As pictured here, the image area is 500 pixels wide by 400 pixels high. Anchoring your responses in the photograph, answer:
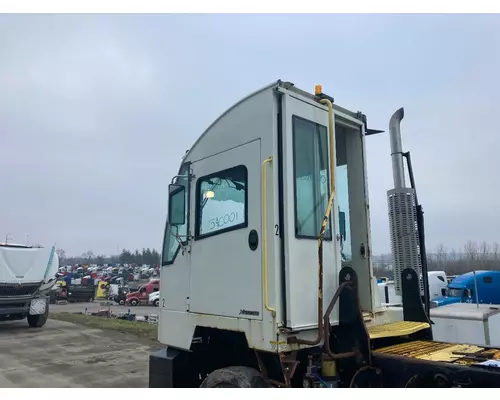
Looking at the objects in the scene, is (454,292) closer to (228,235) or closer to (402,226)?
(402,226)

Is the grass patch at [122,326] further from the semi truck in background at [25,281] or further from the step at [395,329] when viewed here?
the step at [395,329]

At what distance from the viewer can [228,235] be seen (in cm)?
388

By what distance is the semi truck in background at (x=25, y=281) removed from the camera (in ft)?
42.2

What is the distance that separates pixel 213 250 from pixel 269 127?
1.25 m

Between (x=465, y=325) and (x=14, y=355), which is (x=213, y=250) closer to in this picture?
(x=465, y=325)

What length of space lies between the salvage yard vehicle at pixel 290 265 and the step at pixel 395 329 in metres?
0.02

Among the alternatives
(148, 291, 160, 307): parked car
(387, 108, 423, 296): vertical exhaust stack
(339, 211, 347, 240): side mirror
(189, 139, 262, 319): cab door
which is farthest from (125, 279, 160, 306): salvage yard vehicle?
(387, 108, 423, 296): vertical exhaust stack

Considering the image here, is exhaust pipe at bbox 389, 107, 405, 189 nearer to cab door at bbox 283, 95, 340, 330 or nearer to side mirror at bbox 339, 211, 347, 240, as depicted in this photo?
side mirror at bbox 339, 211, 347, 240

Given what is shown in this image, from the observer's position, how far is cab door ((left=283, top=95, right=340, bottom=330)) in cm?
343

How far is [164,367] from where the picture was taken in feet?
14.7

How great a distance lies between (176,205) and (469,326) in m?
4.97

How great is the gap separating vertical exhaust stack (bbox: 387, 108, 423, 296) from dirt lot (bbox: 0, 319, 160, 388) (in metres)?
4.67

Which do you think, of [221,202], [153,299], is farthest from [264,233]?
[153,299]

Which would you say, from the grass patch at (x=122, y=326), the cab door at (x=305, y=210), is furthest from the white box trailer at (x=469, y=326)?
the grass patch at (x=122, y=326)
